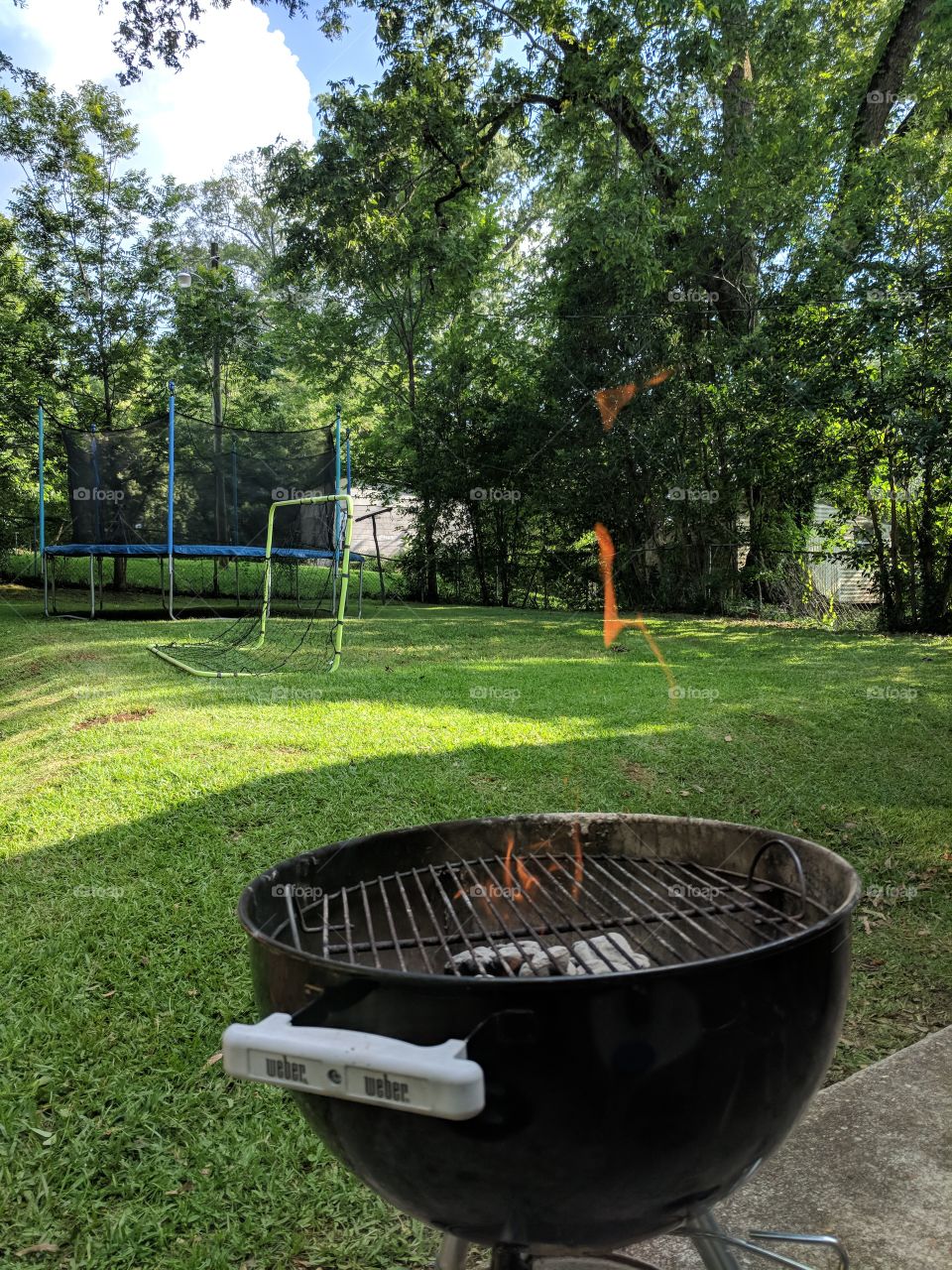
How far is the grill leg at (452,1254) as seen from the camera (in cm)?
112

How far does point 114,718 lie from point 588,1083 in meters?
4.38

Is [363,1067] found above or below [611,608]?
below

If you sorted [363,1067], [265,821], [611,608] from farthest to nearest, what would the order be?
[611,608], [265,821], [363,1067]

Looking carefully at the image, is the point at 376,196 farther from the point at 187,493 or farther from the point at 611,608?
the point at 611,608

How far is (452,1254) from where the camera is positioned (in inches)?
44.5

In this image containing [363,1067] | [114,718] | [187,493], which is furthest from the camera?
[187,493]

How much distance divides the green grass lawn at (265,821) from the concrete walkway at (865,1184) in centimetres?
34

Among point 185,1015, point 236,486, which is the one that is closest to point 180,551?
point 236,486

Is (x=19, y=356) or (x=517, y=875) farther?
(x=19, y=356)

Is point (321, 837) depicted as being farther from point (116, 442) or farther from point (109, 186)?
point (109, 186)

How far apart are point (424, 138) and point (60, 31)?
3203mm

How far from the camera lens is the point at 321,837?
3121 millimetres

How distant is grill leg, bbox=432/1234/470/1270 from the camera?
112 cm

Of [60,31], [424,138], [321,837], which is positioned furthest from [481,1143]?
[60,31]
